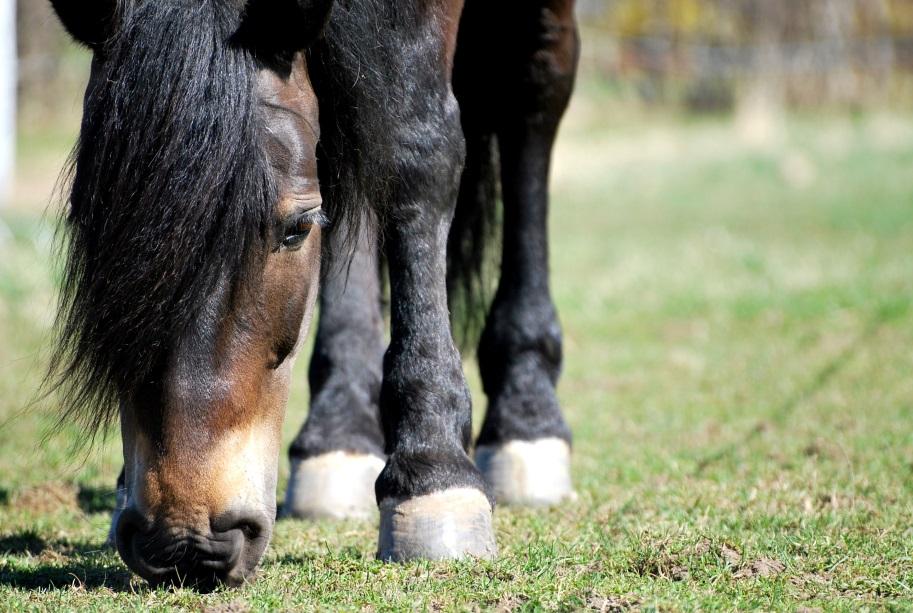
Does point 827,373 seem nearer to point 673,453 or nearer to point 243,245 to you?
point 673,453

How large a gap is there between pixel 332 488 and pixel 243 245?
1284 millimetres

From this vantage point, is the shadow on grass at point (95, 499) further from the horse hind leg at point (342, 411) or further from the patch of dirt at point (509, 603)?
the patch of dirt at point (509, 603)

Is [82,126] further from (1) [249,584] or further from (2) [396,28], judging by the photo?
(1) [249,584]

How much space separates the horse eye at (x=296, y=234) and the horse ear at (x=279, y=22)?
0.36 meters

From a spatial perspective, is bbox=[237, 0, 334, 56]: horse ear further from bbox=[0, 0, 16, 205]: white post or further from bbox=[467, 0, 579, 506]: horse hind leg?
bbox=[0, 0, 16, 205]: white post

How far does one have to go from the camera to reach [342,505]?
10.8 ft

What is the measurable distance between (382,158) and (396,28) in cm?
31

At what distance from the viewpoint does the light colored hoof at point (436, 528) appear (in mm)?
2545

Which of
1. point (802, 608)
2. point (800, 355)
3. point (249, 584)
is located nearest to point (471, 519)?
point (249, 584)

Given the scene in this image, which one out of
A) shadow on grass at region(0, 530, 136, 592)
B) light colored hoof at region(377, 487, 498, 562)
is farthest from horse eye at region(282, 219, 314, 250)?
shadow on grass at region(0, 530, 136, 592)

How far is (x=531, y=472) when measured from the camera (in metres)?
3.39

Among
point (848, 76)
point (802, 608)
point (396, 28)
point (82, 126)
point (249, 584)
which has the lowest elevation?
point (249, 584)

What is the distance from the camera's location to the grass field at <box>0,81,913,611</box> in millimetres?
2303

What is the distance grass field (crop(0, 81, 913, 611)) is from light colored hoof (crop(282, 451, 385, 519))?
4.4 inches
